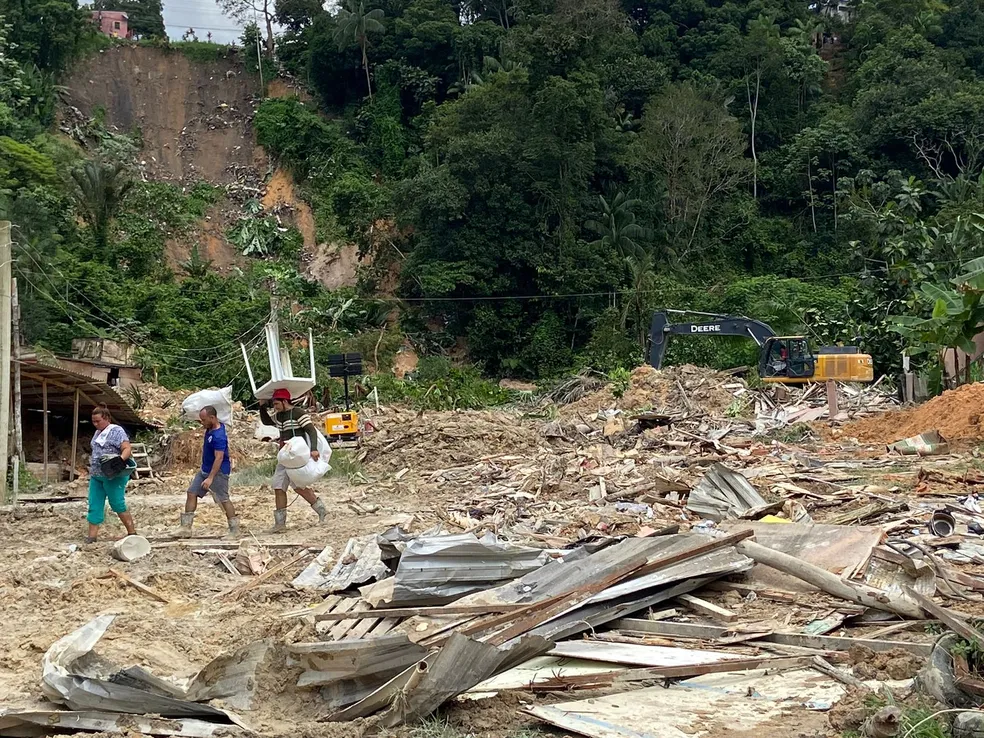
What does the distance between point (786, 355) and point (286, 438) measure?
14.7m

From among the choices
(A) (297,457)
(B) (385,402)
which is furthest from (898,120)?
(A) (297,457)

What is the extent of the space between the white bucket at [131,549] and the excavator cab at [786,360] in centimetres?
1630

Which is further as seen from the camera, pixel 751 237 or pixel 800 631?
pixel 751 237

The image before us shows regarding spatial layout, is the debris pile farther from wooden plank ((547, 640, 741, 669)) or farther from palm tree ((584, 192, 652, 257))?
palm tree ((584, 192, 652, 257))

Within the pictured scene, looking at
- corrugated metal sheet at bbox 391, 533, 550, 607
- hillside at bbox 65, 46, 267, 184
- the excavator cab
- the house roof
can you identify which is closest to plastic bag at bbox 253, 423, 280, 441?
the house roof

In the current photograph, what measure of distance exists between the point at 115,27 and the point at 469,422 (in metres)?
48.0

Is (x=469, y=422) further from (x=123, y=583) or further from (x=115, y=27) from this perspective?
(x=115, y=27)

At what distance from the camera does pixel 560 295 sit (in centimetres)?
3944

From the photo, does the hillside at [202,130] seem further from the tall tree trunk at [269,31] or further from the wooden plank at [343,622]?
the wooden plank at [343,622]

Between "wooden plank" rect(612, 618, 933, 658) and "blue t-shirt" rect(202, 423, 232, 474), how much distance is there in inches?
227

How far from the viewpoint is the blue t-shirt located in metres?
10.6

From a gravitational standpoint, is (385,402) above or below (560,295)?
below

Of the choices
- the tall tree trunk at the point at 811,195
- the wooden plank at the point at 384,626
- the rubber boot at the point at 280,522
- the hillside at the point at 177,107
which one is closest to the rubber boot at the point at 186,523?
the rubber boot at the point at 280,522

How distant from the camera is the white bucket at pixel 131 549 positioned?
30.9 ft
